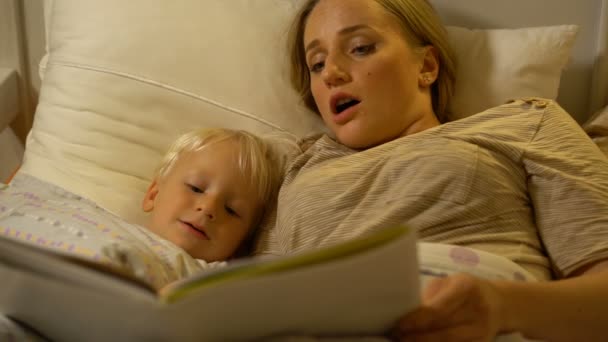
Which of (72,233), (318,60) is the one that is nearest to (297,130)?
(318,60)

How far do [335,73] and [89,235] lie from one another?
0.45 m

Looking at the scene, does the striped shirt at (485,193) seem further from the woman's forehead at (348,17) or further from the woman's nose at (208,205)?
the woman's forehead at (348,17)

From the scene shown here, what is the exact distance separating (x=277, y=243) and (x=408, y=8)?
46 centimetres

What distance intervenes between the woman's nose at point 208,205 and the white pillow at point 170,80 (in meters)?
0.17

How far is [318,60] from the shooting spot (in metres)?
1.05

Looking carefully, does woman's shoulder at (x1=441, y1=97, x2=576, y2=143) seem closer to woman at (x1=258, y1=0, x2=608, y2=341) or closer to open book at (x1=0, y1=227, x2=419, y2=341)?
woman at (x1=258, y1=0, x2=608, y2=341)

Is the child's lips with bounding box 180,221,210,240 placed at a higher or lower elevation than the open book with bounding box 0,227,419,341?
lower

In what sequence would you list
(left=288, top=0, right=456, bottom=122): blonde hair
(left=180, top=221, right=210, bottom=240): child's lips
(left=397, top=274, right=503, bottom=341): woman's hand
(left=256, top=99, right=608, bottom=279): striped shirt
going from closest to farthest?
(left=397, top=274, right=503, bottom=341): woman's hand, (left=256, top=99, right=608, bottom=279): striped shirt, (left=180, top=221, right=210, bottom=240): child's lips, (left=288, top=0, right=456, bottom=122): blonde hair

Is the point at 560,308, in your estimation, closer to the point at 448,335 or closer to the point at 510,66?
the point at 448,335

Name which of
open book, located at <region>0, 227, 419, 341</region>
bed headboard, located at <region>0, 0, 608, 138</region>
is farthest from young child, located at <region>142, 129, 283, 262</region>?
bed headboard, located at <region>0, 0, 608, 138</region>

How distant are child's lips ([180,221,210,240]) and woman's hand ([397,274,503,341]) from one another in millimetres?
425

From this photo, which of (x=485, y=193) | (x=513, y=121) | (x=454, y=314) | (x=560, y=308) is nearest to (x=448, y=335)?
(x=454, y=314)

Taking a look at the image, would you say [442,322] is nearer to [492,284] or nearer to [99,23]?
[492,284]

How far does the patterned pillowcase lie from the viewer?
707 millimetres
